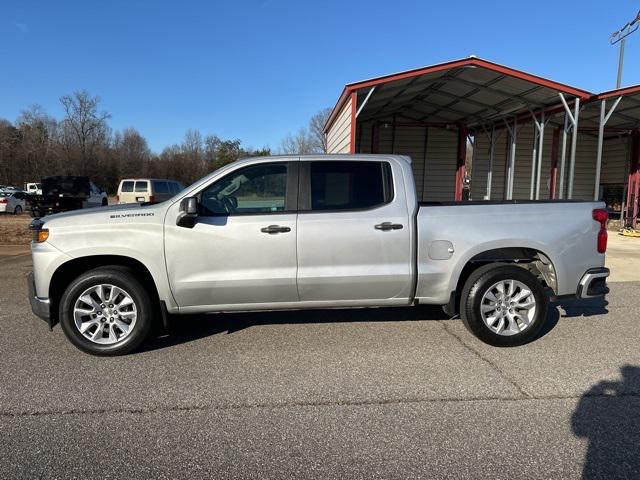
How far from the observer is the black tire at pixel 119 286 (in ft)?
14.4

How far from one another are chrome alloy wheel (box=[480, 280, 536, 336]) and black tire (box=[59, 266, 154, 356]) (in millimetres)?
3296

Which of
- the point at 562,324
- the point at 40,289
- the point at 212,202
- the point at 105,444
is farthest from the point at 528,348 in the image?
the point at 40,289

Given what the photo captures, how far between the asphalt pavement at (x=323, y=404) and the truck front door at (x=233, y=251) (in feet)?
1.90

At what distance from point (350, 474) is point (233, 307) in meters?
2.27

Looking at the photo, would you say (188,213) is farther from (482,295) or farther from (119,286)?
(482,295)

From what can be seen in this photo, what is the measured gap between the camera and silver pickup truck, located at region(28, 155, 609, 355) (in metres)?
4.43

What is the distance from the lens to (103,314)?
4.46 metres

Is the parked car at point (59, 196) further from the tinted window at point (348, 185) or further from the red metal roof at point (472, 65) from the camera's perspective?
the tinted window at point (348, 185)

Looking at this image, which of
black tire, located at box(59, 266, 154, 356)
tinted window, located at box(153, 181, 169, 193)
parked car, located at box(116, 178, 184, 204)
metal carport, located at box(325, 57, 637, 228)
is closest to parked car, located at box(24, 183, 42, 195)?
parked car, located at box(116, 178, 184, 204)

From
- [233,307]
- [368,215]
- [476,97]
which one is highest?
[476,97]

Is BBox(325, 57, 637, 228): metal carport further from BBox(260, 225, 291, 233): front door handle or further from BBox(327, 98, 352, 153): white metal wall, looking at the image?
BBox(260, 225, 291, 233): front door handle

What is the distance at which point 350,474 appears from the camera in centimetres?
269

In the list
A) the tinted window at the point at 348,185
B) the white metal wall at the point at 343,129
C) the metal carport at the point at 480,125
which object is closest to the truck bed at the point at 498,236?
the tinted window at the point at 348,185

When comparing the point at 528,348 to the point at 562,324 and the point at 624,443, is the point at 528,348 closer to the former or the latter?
the point at 562,324
